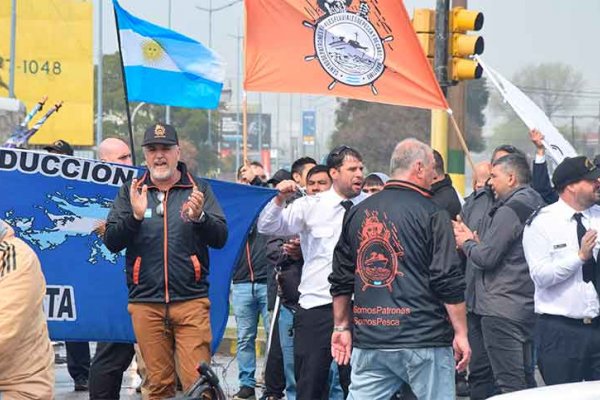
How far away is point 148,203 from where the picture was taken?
8.28m

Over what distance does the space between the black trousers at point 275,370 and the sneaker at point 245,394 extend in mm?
593

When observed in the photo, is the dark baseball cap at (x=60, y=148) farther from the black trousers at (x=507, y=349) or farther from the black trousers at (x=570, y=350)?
the black trousers at (x=570, y=350)

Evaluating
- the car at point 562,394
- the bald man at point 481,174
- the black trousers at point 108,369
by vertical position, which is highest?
the bald man at point 481,174

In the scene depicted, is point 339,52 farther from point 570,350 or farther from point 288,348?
point 570,350

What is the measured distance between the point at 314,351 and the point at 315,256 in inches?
25.9

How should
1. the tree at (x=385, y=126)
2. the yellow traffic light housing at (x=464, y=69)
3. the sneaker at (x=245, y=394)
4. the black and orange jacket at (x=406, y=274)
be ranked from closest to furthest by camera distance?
1. the black and orange jacket at (x=406, y=274)
2. the sneaker at (x=245, y=394)
3. the yellow traffic light housing at (x=464, y=69)
4. the tree at (x=385, y=126)

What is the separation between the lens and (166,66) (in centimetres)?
1092

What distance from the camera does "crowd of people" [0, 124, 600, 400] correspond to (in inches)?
284

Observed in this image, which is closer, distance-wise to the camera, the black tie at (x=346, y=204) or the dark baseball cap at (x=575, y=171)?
the dark baseball cap at (x=575, y=171)

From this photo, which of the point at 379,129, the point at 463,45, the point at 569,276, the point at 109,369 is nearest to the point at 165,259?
the point at 109,369

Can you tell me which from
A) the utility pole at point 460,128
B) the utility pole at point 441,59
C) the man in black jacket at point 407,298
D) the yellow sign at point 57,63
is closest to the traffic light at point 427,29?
the utility pole at point 441,59

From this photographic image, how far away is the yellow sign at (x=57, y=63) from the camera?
46.4 meters

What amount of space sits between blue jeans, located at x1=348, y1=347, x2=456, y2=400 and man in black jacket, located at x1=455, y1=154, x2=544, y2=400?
186 centimetres

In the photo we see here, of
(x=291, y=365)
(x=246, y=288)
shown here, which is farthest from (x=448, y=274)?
(x=246, y=288)
